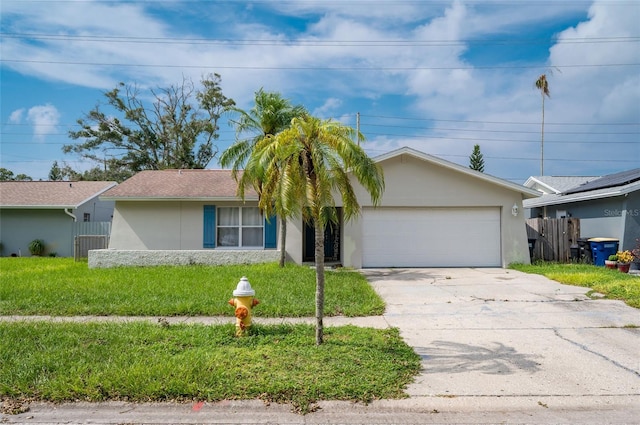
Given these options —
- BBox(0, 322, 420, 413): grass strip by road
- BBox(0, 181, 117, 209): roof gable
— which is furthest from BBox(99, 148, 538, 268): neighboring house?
BBox(0, 322, 420, 413): grass strip by road

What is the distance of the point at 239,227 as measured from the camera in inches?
618

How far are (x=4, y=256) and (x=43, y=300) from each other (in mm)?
14830

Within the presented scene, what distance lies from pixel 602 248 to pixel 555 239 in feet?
5.08

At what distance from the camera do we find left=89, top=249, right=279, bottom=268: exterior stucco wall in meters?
14.5

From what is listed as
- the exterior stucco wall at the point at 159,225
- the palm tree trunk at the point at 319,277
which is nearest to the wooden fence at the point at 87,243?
the exterior stucco wall at the point at 159,225

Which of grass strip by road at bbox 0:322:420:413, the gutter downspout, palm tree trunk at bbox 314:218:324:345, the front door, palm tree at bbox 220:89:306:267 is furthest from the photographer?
the gutter downspout

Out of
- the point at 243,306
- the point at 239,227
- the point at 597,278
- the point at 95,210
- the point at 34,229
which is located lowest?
the point at 597,278

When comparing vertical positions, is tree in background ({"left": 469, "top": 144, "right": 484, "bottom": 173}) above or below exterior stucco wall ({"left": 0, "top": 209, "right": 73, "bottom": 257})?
above

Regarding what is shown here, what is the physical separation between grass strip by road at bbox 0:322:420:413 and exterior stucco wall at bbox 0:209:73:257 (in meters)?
15.5

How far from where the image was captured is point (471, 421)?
3.85 metres

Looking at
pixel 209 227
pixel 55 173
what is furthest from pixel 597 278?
pixel 55 173

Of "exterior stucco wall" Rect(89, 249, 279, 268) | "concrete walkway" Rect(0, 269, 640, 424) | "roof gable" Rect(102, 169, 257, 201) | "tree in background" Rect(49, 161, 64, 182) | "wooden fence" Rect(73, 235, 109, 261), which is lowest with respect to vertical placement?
"concrete walkway" Rect(0, 269, 640, 424)

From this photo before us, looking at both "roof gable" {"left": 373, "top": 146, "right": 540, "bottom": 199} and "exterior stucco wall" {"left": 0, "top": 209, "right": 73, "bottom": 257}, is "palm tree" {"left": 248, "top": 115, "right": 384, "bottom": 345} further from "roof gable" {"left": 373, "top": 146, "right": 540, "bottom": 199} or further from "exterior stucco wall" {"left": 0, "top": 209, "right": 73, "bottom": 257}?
"exterior stucco wall" {"left": 0, "top": 209, "right": 73, "bottom": 257}

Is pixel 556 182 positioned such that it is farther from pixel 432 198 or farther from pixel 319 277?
pixel 319 277
